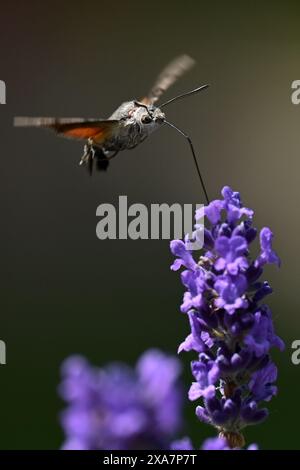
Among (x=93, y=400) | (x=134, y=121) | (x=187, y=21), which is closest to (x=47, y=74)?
(x=187, y=21)

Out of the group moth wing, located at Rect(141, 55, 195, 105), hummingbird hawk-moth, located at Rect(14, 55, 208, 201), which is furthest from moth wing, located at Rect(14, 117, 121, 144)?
moth wing, located at Rect(141, 55, 195, 105)

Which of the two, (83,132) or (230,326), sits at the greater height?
(83,132)

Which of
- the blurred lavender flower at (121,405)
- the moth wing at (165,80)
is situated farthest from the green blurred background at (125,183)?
the blurred lavender flower at (121,405)

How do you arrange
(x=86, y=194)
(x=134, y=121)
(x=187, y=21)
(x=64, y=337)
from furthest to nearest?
(x=187, y=21), (x=86, y=194), (x=64, y=337), (x=134, y=121)

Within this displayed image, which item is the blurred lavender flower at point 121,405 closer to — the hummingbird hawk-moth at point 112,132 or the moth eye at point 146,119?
the hummingbird hawk-moth at point 112,132

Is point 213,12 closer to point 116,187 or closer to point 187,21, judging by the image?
point 187,21

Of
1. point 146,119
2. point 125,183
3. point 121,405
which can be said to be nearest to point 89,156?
point 146,119

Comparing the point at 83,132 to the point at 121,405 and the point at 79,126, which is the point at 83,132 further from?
the point at 121,405

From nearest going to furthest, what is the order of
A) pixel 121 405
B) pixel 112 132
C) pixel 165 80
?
pixel 121 405 < pixel 112 132 < pixel 165 80
